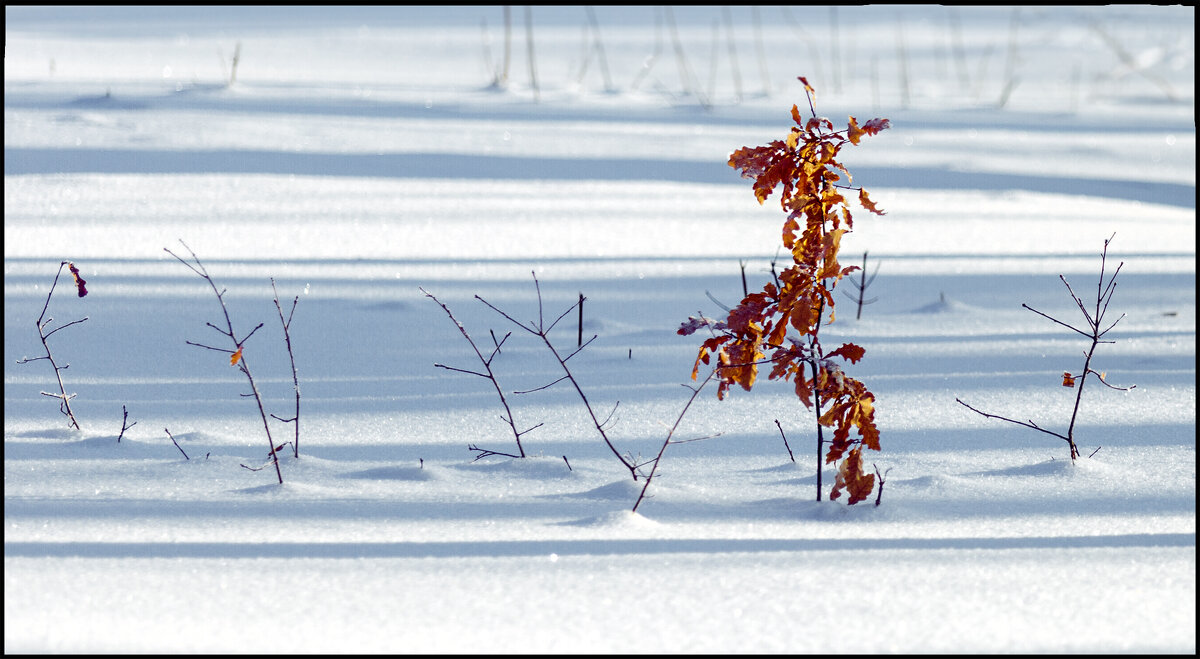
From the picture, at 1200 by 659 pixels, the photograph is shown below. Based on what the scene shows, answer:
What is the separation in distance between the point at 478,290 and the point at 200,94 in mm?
3558

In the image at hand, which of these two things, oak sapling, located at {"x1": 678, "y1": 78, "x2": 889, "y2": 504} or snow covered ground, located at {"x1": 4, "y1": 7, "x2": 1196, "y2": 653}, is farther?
oak sapling, located at {"x1": 678, "y1": 78, "x2": 889, "y2": 504}

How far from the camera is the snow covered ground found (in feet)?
5.32

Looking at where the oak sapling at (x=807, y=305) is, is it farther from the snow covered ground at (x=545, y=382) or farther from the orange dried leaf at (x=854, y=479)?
the snow covered ground at (x=545, y=382)

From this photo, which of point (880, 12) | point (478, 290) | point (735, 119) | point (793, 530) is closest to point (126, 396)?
point (478, 290)

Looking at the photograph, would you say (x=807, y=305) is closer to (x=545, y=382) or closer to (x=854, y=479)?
(x=854, y=479)

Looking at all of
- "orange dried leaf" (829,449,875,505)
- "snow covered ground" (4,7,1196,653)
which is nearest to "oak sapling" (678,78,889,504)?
"orange dried leaf" (829,449,875,505)

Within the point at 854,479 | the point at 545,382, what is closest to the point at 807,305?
the point at 854,479

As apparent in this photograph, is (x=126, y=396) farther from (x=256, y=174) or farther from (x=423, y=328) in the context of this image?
(x=256, y=174)

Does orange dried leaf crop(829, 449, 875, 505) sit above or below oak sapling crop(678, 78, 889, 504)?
below

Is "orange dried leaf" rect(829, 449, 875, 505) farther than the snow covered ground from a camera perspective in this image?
Yes

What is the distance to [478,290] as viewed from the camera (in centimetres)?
393

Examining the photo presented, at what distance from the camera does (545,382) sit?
120 inches

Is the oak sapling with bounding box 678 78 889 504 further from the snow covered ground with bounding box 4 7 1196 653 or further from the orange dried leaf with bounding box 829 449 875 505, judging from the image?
the snow covered ground with bounding box 4 7 1196 653

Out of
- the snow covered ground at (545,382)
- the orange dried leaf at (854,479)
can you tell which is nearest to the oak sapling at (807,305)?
the orange dried leaf at (854,479)
